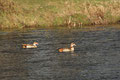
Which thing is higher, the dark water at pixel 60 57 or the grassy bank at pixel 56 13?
the grassy bank at pixel 56 13

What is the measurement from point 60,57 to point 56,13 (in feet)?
89.8

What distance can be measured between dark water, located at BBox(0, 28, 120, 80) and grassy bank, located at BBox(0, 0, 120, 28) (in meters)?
7.46

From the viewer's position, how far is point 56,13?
60250mm

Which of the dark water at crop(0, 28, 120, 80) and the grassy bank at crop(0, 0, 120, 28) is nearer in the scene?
the dark water at crop(0, 28, 120, 80)

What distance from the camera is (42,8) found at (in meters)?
61.4

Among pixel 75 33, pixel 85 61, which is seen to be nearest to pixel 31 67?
pixel 85 61

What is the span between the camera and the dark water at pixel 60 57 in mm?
26922

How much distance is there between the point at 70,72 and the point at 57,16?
32.4 metres

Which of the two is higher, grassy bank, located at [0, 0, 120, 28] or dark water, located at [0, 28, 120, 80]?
grassy bank, located at [0, 0, 120, 28]

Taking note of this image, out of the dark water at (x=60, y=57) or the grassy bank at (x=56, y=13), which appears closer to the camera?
the dark water at (x=60, y=57)

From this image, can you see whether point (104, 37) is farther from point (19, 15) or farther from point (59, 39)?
point (19, 15)

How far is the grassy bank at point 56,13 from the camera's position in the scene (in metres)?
57.1

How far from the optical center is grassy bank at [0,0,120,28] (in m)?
57.1

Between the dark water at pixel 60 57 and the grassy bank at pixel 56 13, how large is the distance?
7457 mm
